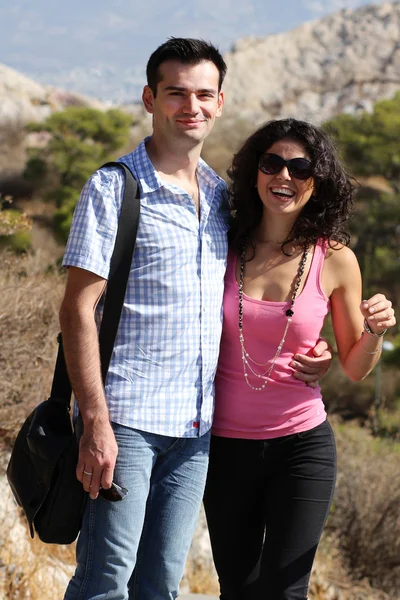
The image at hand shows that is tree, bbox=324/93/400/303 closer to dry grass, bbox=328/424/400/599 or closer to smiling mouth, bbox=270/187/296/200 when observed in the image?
dry grass, bbox=328/424/400/599

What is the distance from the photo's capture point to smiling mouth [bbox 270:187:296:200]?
103 inches

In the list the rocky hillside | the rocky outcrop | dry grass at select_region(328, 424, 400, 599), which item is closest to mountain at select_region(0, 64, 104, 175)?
the rocky hillside

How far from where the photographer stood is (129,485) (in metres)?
2.23

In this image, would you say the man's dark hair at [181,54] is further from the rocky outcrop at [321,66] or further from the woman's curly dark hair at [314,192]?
the rocky outcrop at [321,66]

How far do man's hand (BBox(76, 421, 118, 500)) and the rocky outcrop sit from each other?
48.9 meters

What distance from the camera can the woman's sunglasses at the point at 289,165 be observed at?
258cm

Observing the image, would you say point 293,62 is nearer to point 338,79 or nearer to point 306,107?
point 338,79

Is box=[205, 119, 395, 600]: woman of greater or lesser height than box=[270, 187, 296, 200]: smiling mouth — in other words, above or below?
below

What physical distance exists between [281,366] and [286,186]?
23.6 inches

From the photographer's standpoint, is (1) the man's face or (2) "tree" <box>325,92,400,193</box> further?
(2) "tree" <box>325,92,400,193</box>

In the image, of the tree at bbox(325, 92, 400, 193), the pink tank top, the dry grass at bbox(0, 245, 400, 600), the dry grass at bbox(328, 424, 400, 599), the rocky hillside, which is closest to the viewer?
the pink tank top

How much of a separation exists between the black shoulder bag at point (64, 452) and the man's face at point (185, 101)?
0.25m

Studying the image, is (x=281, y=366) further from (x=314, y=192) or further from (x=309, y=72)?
(x=309, y=72)

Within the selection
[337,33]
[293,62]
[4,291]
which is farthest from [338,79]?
[4,291]
